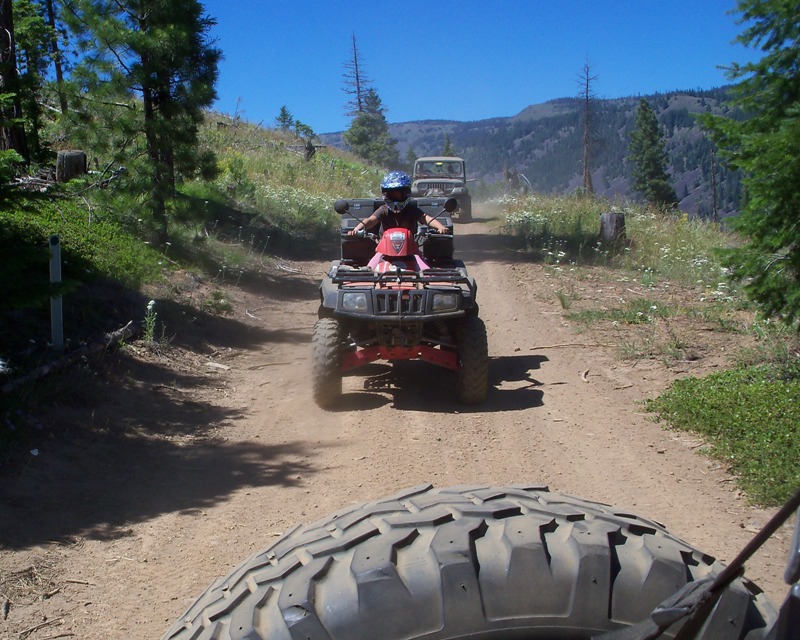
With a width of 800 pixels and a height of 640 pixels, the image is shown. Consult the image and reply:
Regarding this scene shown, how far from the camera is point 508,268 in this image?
54.8ft

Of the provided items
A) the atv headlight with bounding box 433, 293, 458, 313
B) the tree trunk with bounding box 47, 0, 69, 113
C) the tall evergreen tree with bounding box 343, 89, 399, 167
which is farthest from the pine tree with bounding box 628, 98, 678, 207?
the atv headlight with bounding box 433, 293, 458, 313

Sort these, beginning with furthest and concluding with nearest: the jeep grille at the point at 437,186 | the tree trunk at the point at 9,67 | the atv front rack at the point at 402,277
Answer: the jeep grille at the point at 437,186 < the tree trunk at the point at 9,67 < the atv front rack at the point at 402,277

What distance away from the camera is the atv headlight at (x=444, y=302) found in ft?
24.6

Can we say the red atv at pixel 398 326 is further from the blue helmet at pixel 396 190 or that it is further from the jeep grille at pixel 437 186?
the jeep grille at pixel 437 186

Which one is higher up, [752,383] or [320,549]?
[320,549]

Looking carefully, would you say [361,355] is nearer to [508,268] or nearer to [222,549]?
[222,549]

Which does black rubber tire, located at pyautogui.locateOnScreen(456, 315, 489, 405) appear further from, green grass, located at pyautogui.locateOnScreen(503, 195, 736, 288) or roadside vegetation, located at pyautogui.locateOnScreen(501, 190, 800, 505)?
green grass, located at pyautogui.locateOnScreen(503, 195, 736, 288)

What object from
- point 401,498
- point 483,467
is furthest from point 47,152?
point 401,498

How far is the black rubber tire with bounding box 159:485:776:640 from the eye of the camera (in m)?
1.64

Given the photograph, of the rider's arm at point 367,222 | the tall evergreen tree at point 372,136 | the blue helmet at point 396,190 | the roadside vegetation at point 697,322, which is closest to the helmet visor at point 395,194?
the blue helmet at point 396,190

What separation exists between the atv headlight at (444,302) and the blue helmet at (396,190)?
1.74 metres

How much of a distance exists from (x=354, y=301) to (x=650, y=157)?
51978 millimetres

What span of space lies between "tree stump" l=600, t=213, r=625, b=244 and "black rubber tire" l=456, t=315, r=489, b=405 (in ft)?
35.7

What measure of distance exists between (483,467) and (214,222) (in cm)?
1215
